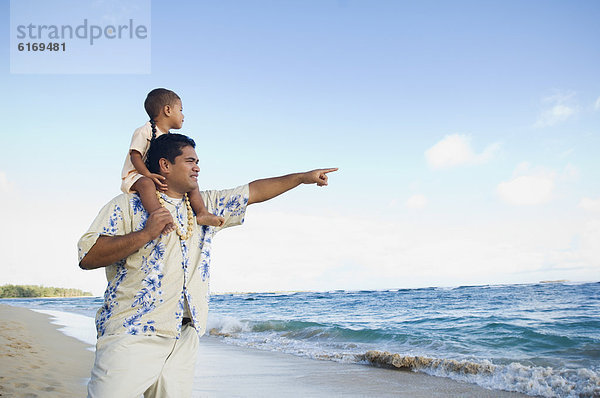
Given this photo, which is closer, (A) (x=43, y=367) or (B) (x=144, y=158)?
(B) (x=144, y=158)

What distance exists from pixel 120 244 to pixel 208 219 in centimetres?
46

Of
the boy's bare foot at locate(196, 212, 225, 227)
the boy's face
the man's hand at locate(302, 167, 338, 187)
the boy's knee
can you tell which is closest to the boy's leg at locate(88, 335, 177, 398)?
the boy's bare foot at locate(196, 212, 225, 227)

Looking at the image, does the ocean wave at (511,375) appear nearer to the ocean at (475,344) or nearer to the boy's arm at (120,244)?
the ocean at (475,344)

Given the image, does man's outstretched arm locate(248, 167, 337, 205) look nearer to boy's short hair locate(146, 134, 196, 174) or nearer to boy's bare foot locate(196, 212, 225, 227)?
boy's bare foot locate(196, 212, 225, 227)

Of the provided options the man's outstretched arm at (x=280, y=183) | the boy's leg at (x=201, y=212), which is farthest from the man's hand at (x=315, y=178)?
the boy's leg at (x=201, y=212)

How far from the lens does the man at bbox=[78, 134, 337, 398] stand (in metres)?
1.86

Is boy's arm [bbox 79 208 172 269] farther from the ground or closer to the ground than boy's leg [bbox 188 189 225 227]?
closer to the ground

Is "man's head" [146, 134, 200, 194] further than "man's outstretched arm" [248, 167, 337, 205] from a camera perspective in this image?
No

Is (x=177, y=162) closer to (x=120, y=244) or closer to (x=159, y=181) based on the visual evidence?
(x=159, y=181)

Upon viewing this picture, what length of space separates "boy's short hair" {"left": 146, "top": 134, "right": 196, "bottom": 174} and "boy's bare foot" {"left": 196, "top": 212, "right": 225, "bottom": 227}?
0.30 meters

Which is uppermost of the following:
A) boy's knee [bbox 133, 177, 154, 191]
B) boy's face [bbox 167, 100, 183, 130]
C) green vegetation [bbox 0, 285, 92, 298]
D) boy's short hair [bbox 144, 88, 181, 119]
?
boy's short hair [bbox 144, 88, 181, 119]

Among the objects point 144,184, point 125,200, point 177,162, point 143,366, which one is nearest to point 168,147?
point 177,162

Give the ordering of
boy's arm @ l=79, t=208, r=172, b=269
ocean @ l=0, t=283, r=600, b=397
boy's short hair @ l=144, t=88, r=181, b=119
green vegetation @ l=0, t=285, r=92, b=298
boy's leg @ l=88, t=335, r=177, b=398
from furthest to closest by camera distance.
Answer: green vegetation @ l=0, t=285, r=92, b=298
ocean @ l=0, t=283, r=600, b=397
boy's short hair @ l=144, t=88, r=181, b=119
boy's arm @ l=79, t=208, r=172, b=269
boy's leg @ l=88, t=335, r=177, b=398

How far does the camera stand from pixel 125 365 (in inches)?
71.7
